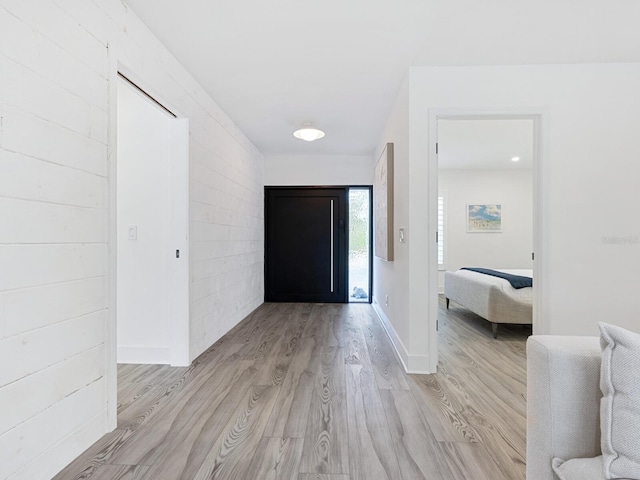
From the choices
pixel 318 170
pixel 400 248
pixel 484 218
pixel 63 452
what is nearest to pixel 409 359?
pixel 400 248

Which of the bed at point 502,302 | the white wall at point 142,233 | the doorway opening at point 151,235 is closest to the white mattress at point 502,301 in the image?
the bed at point 502,302

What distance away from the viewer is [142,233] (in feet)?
9.00

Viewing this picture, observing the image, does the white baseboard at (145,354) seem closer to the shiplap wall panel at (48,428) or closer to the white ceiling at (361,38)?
the shiplap wall panel at (48,428)

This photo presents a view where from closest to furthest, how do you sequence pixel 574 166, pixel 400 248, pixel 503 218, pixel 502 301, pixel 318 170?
1. pixel 574 166
2. pixel 400 248
3. pixel 502 301
4. pixel 318 170
5. pixel 503 218

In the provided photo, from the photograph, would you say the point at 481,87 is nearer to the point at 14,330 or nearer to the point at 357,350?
the point at 357,350

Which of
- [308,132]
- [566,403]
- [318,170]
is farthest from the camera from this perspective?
[318,170]

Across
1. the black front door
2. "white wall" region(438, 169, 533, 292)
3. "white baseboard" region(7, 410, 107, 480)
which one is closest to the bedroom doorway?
"white wall" region(438, 169, 533, 292)

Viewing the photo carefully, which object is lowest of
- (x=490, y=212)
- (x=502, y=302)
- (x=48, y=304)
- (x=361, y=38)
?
(x=502, y=302)

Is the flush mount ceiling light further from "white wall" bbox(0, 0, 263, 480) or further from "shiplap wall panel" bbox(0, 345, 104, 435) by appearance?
"shiplap wall panel" bbox(0, 345, 104, 435)

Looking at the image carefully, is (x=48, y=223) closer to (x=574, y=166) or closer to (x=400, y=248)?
(x=400, y=248)

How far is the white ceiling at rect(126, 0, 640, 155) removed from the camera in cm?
194

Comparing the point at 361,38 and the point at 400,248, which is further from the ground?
the point at 361,38

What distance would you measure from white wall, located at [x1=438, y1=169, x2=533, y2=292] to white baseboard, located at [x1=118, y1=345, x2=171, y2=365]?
5.24 meters

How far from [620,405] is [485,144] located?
4655 mm
